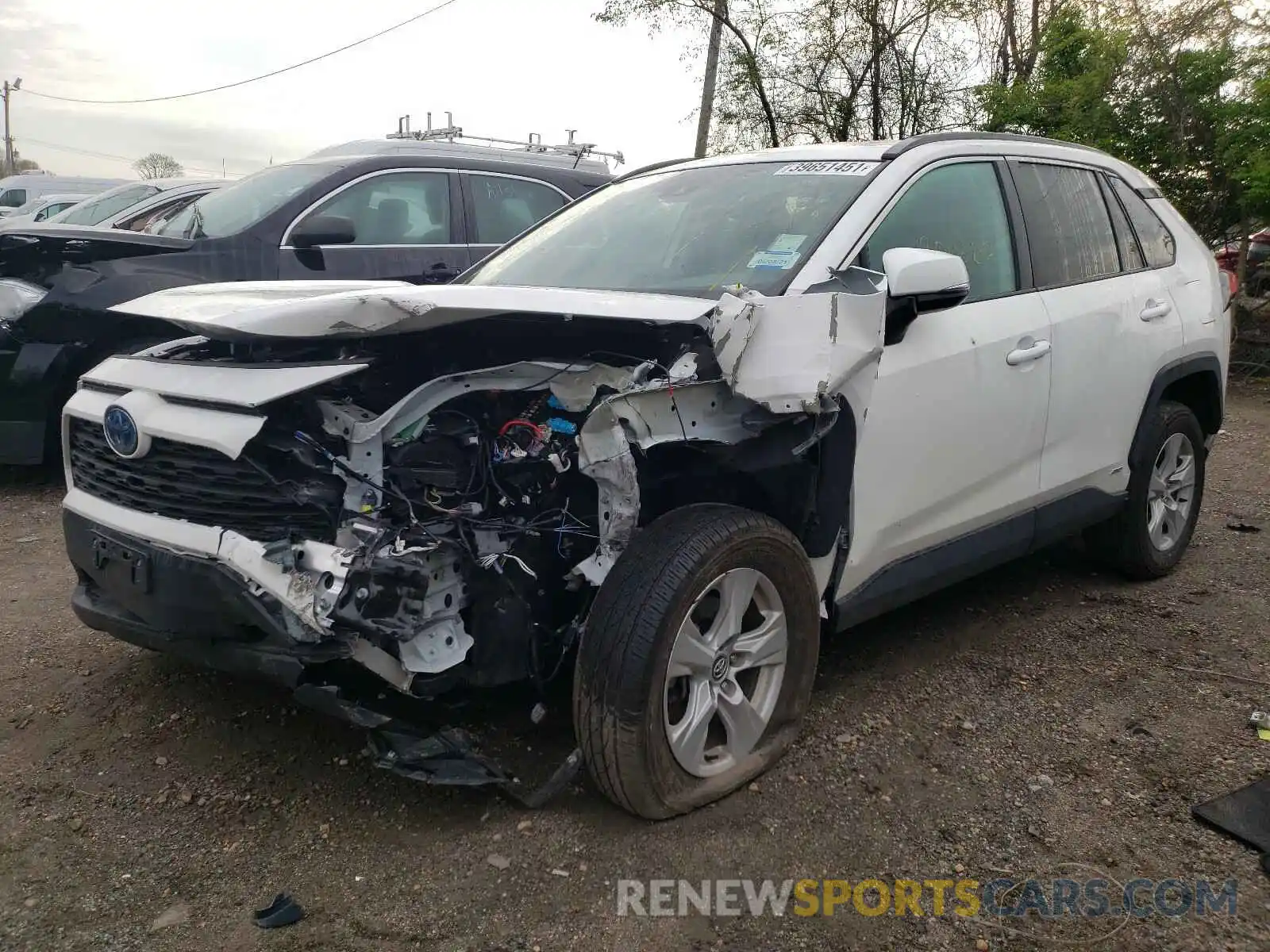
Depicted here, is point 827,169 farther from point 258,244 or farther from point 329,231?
point 258,244

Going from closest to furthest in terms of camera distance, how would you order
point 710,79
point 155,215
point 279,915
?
point 279,915
point 155,215
point 710,79

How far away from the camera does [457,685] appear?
8.61 feet

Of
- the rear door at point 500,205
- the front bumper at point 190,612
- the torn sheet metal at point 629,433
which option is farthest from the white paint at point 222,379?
→ the rear door at point 500,205

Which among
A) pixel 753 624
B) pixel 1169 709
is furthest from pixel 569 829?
pixel 1169 709

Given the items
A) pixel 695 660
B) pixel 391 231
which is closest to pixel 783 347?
pixel 695 660

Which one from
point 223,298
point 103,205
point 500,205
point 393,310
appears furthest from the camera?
point 103,205

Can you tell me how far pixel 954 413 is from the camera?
3.15m

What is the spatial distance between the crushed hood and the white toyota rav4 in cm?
1

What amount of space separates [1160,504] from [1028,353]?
5.00 ft

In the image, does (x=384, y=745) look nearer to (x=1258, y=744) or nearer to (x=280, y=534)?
(x=280, y=534)

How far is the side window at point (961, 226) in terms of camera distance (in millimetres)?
3176

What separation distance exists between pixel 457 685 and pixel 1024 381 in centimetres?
209

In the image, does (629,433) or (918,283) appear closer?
(629,433)

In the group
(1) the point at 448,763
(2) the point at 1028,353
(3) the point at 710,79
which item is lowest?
(1) the point at 448,763
